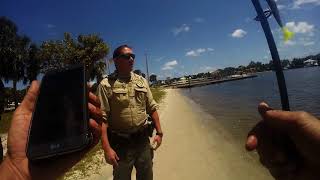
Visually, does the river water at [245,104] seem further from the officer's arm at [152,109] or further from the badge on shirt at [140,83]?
the badge on shirt at [140,83]

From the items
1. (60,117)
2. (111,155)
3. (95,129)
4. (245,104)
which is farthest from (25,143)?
(245,104)

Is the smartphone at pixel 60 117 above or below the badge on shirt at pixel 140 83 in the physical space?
below

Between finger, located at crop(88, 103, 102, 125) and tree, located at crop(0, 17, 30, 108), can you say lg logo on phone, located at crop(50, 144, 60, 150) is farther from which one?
tree, located at crop(0, 17, 30, 108)

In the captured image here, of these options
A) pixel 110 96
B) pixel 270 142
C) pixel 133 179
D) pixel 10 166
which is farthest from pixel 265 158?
pixel 133 179

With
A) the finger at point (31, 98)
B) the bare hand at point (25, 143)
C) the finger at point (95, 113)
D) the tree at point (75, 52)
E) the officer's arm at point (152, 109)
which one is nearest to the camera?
the bare hand at point (25, 143)

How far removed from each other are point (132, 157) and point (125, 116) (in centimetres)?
59

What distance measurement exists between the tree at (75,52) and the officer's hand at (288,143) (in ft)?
123

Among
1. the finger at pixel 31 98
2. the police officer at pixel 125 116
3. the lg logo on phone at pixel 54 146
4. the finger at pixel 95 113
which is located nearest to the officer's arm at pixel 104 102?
the police officer at pixel 125 116

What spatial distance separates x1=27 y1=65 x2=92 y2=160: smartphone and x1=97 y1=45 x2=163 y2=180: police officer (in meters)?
2.31

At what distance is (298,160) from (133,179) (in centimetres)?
669

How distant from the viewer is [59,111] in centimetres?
228

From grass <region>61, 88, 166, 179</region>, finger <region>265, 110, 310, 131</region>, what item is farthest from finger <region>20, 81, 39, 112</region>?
grass <region>61, 88, 166, 179</region>

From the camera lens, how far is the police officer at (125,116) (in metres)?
4.91

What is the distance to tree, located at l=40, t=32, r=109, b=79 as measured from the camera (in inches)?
1576
